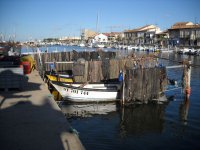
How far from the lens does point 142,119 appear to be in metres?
18.4

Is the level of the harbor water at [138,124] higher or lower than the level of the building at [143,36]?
lower

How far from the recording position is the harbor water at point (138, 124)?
14016 mm

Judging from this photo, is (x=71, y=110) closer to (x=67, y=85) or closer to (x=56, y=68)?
(x=67, y=85)

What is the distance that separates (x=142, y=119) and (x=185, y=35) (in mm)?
99113

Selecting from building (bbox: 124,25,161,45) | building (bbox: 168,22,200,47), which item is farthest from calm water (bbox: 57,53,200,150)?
building (bbox: 124,25,161,45)

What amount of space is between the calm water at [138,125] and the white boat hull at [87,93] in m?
0.72

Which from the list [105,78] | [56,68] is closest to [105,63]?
[105,78]

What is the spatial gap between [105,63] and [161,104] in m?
6.82

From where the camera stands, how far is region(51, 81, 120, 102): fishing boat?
21812mm

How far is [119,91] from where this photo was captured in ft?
72.4

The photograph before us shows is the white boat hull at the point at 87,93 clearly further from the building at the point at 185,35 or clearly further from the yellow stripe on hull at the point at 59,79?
the building at the point at 185,35

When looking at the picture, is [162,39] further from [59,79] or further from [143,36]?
[59,79]

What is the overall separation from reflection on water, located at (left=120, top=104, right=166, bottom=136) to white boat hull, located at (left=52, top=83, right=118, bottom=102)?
232 centimetres

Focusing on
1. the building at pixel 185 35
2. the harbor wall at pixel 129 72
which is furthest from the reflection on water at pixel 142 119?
the building at pixel 185 35
